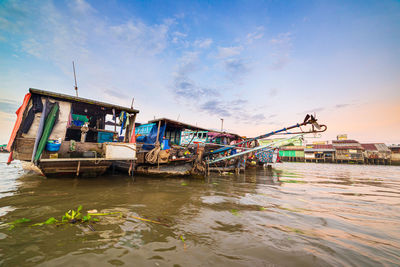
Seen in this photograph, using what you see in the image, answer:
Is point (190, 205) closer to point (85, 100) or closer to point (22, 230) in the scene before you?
point (22, 230)

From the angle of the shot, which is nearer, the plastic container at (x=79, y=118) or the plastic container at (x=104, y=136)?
the plastic container at (x=79, y=118)

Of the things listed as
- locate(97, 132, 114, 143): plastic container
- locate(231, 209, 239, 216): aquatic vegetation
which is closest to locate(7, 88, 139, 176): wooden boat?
locate(97, 132, 114, 143): plastic container

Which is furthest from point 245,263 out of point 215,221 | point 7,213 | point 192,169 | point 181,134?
point 181,134

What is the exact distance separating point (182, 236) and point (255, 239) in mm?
1443

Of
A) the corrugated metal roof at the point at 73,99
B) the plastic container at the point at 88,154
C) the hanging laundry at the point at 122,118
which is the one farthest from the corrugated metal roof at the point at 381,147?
the plastic container at the point at 88,154

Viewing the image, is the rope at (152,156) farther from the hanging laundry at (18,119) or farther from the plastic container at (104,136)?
the hanging laundry at (18,119)

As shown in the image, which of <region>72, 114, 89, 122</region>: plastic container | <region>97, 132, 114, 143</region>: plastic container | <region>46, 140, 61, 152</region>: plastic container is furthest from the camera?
<region>97, 132, 114, 143</region>: plastic container

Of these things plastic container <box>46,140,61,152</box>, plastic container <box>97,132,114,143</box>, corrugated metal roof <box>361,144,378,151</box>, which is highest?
corrugated metal roof <box>361,144,378,151</box>

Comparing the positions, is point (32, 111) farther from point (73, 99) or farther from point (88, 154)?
point (88, 154)

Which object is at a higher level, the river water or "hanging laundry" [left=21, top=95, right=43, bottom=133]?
"hanging laundry" [left=21, top=95, right=43, bottom=133]

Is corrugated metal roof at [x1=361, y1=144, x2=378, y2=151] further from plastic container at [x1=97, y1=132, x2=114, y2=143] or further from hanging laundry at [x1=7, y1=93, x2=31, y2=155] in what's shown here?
hanging laundry at [x1=7, y1=93, x2=31, y2=155]

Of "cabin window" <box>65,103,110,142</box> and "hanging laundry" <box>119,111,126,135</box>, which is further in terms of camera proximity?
"cabin window" <box>65,103,110,142</box>

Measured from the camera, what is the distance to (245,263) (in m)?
2.29

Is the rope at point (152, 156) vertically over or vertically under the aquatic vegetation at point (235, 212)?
over
